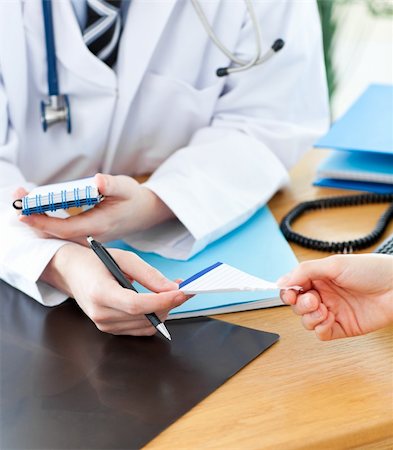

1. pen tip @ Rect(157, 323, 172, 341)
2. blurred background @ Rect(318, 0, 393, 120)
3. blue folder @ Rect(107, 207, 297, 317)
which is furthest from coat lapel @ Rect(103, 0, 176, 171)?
blurred background @ Rect(318, 0, 393, 120)

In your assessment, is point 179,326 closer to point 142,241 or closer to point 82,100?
point 142,241

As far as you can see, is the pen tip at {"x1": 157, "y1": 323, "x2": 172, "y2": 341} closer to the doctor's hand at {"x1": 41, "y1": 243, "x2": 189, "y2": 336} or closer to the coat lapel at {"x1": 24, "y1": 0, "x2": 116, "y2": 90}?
the doctor's hand at {"x1": 41, "y1": 243, "x2": 189, "y2": 336}

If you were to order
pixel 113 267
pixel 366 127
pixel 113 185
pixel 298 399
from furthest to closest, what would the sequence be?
1. pixel 366 127
2. pixel 113 185
3. pixel 113 267
4. pixel 298 399

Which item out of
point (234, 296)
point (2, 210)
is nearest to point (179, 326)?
point (234, 296)

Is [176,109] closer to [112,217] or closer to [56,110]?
[56,110]

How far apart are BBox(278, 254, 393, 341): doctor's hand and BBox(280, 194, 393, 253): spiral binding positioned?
0.19 m

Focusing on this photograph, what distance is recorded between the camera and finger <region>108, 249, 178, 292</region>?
2.72 feet

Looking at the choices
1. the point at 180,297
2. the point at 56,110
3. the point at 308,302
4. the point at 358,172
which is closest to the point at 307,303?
the point at 308,302

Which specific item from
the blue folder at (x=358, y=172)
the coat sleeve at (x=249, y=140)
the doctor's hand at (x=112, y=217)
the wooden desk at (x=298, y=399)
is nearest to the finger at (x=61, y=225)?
the doctor's hand at (x=112, y=217)

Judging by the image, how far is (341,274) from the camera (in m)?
0.78

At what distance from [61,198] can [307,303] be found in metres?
Result: 0.29

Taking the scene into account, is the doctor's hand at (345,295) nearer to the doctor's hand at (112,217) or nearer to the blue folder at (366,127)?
the doctor's hand at (112,217)

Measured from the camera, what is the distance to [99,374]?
A: 78cm

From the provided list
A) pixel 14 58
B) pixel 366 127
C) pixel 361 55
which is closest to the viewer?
pixel 14 58
